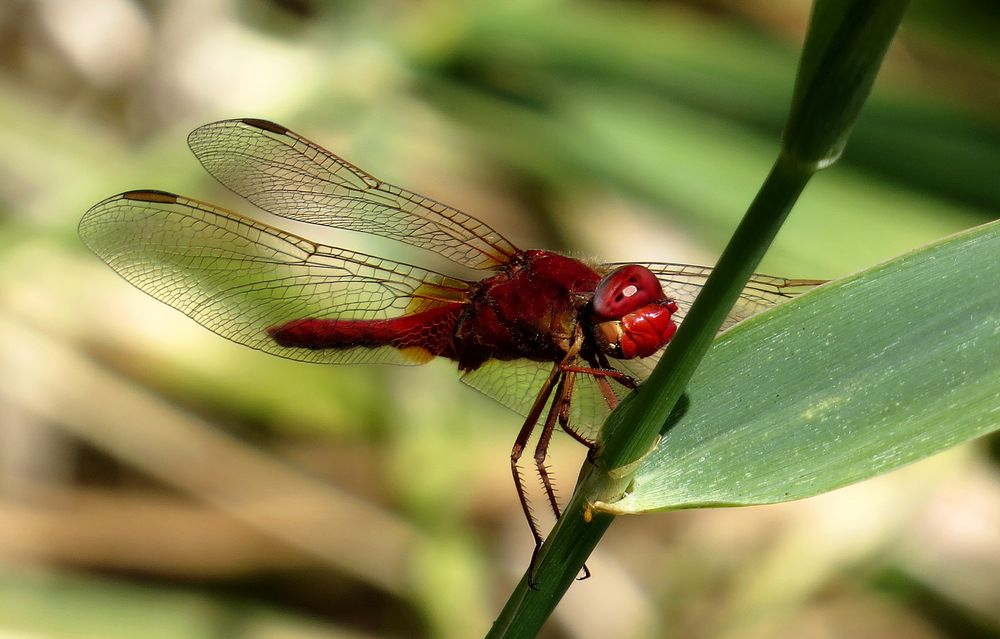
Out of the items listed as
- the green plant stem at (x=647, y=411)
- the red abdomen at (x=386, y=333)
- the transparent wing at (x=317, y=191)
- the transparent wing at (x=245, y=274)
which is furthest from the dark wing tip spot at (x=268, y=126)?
the green plant stem at (x=647, y=411)

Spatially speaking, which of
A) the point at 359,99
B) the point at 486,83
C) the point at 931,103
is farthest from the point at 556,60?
the point at 931,103

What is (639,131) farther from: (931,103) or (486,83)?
(931,103)

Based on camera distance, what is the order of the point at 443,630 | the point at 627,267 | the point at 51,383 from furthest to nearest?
the point at 51,383 < the point at 443,630 < the point at 627,267

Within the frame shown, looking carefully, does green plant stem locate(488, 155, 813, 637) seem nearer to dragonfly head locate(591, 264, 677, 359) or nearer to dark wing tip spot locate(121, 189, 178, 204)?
dragonfly head locate(591, 264, 677, 359)

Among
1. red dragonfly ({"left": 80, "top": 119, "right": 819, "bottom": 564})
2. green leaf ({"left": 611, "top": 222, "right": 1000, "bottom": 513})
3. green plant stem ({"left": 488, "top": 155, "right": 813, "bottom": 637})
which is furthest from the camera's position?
red dragonfly ({"left": 80, "top": 119, "right": 819, "bottom": 564})

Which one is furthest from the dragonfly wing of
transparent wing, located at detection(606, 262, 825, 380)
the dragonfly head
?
the dragonfly head

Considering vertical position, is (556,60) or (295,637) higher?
(556,60)
